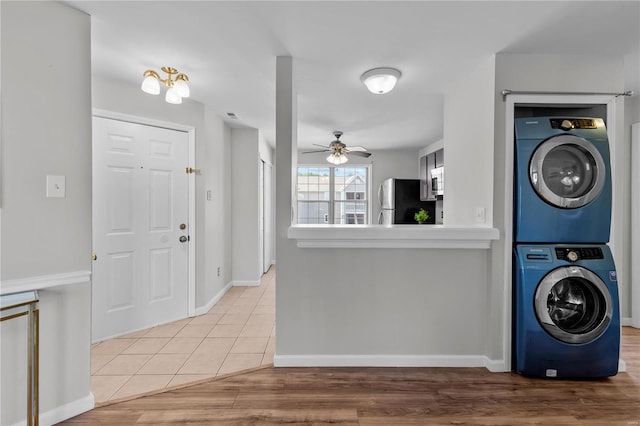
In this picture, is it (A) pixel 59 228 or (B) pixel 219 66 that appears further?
(B) pixel 219 66

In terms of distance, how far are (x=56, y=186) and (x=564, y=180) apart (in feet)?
10.4

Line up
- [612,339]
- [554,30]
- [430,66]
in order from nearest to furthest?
[554,30] < [612,339] < [430,66]

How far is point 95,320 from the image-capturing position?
2605 millimetres

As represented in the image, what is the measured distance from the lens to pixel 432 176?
4852 millimetres

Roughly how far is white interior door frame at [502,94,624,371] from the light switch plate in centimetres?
280

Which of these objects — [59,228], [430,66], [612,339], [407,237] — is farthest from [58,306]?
[612,339]

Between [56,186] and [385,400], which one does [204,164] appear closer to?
[56,186]

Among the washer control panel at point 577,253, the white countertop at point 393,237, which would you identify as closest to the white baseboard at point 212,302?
the white countertop at point 393,237

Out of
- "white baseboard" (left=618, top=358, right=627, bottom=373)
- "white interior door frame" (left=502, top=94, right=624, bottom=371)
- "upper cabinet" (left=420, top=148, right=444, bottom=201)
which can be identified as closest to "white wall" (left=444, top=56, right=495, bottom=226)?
"white interior door frame" (left=502, top=94, right=624, bottom=371)

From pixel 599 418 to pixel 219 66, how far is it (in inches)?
134

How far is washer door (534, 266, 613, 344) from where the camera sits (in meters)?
2.03

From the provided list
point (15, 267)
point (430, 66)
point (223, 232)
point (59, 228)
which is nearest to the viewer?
point (15, 267)

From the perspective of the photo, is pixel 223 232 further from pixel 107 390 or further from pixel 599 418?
pixel 599 418

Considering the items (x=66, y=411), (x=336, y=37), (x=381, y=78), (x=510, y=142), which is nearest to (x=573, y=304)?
(x=510, y=142)
